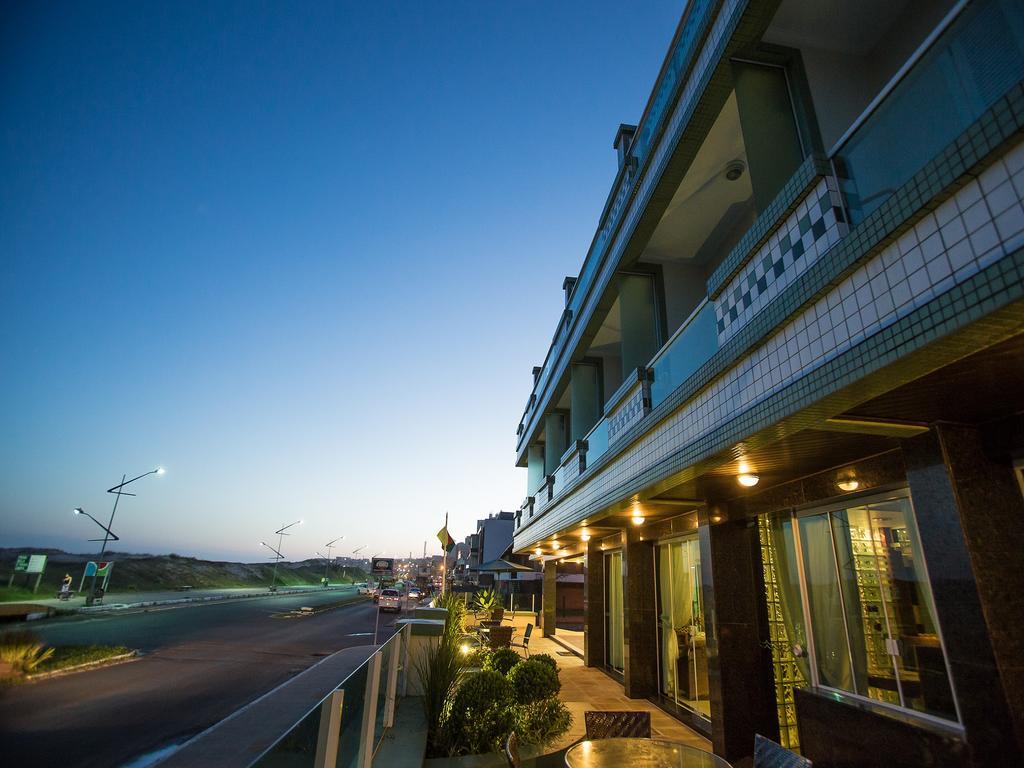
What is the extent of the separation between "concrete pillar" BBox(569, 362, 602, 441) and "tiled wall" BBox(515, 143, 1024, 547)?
842cm

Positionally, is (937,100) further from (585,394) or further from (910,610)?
(585,394)

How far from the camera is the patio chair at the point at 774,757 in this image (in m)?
3.96

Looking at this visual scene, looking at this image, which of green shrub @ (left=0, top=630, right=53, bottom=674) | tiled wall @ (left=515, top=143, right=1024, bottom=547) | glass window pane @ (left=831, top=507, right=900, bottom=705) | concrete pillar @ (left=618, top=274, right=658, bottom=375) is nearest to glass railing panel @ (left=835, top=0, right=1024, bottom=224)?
tiled wall @ (left=515, top=143, right=1024, bottom=547)

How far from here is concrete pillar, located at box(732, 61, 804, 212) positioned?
5160mm

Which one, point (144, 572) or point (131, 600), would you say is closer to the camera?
point (131, 600)

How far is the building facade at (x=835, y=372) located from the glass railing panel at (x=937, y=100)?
0.01 metres

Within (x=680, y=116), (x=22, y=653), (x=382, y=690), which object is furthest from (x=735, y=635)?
(x=22, y=653)

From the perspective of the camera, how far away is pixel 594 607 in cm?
1469

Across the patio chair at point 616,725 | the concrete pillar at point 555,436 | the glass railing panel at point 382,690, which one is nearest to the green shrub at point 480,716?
the glass railing panel at point 382,690

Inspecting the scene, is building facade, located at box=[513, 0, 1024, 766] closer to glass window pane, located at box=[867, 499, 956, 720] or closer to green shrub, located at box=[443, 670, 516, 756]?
glass window pane, located at box=[867, 499, 956, 720]

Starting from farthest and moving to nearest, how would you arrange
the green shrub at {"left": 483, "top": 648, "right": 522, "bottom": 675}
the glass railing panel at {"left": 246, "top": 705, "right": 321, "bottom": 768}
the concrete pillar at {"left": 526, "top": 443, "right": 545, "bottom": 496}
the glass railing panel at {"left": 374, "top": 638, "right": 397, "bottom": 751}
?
the concrete pillar at {"left": 526, "top": 443, "right": 545, "bottom": 496}
the green shrub at {"left": 483, "top": 648, "right": 522, "bottom": 675}
the glass railing panel at {"left": 374, "top": 638, "right": 397, "bottom": 751}
the glass railing panel at {"left": 246, "top": 705, "right": 321, "bottom": 768}

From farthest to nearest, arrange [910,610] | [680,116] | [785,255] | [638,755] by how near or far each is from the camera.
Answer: [680,116]
[910,610]
[638,755]
[785,255]

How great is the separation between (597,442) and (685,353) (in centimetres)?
415

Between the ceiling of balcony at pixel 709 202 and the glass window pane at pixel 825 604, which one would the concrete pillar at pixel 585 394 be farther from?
the glass window pane at pixel 825 604
